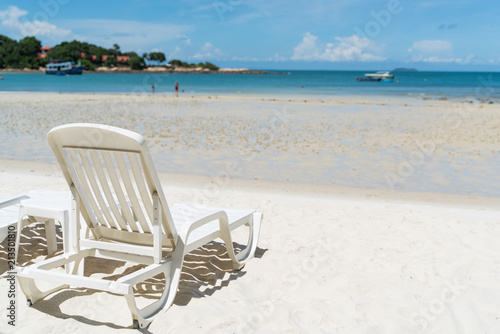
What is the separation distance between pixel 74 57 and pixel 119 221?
129 metres

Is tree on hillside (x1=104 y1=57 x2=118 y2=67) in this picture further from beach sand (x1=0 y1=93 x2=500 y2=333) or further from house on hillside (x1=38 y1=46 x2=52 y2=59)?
beach sand (x1=0 y1=93 x2=500 y2=333)

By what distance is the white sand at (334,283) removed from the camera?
2846mm


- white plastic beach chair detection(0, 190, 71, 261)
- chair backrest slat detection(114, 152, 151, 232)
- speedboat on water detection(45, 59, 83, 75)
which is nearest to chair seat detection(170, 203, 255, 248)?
chair backrest slat detection(114, 152, 151, 232)

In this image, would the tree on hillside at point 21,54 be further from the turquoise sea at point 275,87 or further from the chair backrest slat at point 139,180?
the chair backrest slat at point 139,180

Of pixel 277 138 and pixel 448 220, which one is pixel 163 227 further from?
pixel 277 138

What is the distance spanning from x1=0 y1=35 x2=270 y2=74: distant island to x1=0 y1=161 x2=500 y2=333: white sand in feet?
392

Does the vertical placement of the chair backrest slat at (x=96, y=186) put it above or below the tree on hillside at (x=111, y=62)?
below

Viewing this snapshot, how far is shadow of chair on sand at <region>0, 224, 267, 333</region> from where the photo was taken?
3.10 m

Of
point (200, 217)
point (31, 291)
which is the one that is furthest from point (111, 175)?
point (31, 291)

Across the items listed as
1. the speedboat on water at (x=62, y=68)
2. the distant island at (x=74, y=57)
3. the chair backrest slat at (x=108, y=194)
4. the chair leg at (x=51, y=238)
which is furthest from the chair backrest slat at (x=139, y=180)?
the distant island at (x=74, y=57)

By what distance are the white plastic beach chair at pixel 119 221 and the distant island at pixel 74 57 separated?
394ft

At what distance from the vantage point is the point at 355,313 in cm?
300

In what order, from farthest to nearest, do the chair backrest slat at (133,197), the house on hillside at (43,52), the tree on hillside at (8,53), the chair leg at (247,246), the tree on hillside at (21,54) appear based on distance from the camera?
1. the house on hillside at (43,52)
2. the tree on hillside at (21,54)
3. the tree on hillside at (8,53)
4. the chair leg at (247,246)
5. the chair backrest slat at (133,197)

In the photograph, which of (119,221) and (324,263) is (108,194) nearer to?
(119,221)
